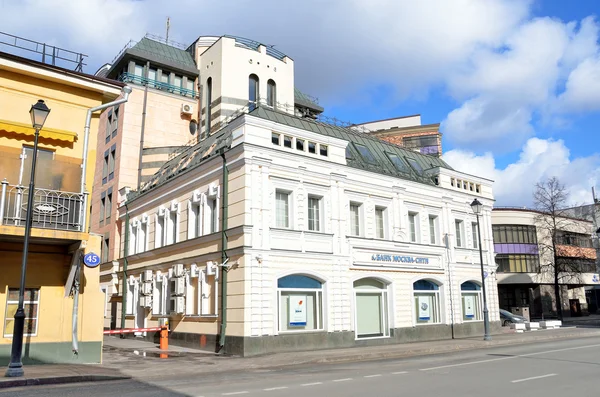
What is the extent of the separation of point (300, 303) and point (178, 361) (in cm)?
592

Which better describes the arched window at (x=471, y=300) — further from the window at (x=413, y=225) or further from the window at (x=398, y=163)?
the window at (x=398, y=163)

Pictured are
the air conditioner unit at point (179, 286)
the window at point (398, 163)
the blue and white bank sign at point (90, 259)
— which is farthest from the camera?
the window at point (398, 163)

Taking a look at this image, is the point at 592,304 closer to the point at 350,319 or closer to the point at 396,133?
the point at 396,133

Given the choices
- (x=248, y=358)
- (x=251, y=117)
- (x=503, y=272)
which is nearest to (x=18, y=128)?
(x=251, y=117)

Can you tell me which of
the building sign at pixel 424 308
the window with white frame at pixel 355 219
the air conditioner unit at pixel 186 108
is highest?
the air conditioner unit at pixel 186 108

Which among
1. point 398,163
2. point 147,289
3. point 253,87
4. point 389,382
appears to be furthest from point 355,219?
point 253,87

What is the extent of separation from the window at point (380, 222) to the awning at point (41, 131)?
1478 centimetres

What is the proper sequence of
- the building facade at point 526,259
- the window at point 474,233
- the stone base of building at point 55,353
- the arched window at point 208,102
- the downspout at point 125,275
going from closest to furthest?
the stone base of building at point 55,353 → the downspout at point 125,275 → the window at point 474,233 → the arched window at point 208,102 → the building facade at point 526,259

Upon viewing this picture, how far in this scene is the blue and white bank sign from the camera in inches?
630

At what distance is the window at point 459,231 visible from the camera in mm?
29859

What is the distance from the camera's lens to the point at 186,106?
121 feet

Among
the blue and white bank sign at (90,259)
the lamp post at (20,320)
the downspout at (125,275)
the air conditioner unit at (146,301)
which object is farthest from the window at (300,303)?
the downspout at (125,275)

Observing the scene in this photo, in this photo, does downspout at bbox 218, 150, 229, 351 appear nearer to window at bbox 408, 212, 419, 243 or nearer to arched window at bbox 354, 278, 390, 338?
arched window at bbox 354, 278, 390, 338

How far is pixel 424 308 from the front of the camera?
88.0ft
